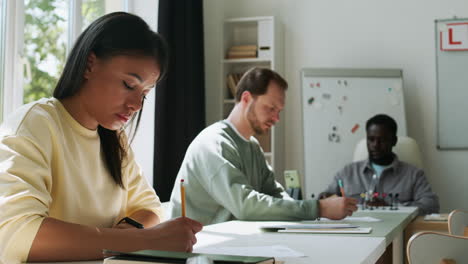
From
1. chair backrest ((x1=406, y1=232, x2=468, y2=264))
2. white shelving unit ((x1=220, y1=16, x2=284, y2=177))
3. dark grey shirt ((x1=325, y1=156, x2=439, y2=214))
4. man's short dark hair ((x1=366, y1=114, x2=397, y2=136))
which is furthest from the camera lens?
white shelving unit ((x1=220, y1=16, x2=284, y2=177))

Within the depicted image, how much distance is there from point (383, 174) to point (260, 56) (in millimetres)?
1617

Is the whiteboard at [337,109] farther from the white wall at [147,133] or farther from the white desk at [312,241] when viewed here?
the white desk at [312,241]

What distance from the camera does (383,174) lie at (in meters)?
4.03

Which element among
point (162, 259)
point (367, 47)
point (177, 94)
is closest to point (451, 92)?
point (367, 47)

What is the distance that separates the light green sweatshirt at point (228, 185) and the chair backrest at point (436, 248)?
72 cm

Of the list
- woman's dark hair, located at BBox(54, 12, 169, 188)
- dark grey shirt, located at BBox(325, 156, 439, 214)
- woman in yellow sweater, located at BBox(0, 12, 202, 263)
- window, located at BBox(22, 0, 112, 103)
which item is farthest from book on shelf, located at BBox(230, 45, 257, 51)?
woman's dark hair, located at BBox(54, 12, 169, 188)

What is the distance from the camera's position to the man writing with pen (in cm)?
393

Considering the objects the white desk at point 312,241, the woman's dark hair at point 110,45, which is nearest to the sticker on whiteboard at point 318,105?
the white desk at point 312,241

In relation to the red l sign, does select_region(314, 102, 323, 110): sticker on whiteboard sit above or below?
below

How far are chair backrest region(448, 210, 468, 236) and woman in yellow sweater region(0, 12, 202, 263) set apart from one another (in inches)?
50.5

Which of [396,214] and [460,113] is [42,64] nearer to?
[396,214]

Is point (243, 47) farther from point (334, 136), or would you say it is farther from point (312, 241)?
point (312, 241)

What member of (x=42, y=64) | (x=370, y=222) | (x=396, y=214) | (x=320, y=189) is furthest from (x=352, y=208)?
(x=320, y=189)

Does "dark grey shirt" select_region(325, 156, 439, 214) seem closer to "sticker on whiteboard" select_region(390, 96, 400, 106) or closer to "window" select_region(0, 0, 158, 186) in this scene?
"sticker on whiteboard" select_region(390, 96, 400, 106)
